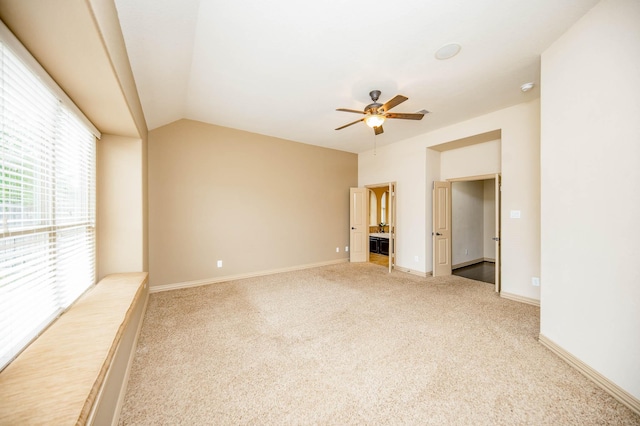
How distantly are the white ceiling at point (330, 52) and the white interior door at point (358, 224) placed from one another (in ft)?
9.04

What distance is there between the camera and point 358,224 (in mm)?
6141

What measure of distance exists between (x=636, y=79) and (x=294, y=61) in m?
2.72

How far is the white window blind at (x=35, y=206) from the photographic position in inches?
46.4

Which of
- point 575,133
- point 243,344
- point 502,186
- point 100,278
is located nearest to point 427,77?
point 575,133

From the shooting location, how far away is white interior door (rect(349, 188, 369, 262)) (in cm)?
611

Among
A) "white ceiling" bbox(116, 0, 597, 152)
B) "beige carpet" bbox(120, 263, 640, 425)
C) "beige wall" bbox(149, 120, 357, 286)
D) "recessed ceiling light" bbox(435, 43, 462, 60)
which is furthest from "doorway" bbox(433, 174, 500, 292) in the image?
"recessed ceiling light" bbox(435, 43, 462, 60)

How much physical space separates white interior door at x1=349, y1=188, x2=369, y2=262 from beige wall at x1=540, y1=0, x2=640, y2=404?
3.95m

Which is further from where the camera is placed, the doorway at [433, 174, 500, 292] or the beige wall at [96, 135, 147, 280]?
the doorway at [433, 174, 500, 292]

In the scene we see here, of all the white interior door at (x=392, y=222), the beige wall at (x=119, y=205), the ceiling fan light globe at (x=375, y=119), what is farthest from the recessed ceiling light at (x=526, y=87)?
the beige wall at (x=119, y=205)

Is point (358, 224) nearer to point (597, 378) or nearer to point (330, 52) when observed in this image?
point (330, 52)

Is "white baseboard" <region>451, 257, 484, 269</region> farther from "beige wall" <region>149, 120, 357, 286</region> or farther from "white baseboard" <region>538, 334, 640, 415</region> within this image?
"white baseboard" <region>538, 334, 640, 415</region>

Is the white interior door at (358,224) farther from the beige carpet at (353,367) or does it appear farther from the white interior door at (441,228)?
the beige carpet at (353,367)

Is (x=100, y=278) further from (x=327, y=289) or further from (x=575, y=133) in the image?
(x=575, y=133)

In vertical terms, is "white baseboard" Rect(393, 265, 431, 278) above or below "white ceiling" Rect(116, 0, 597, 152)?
below
